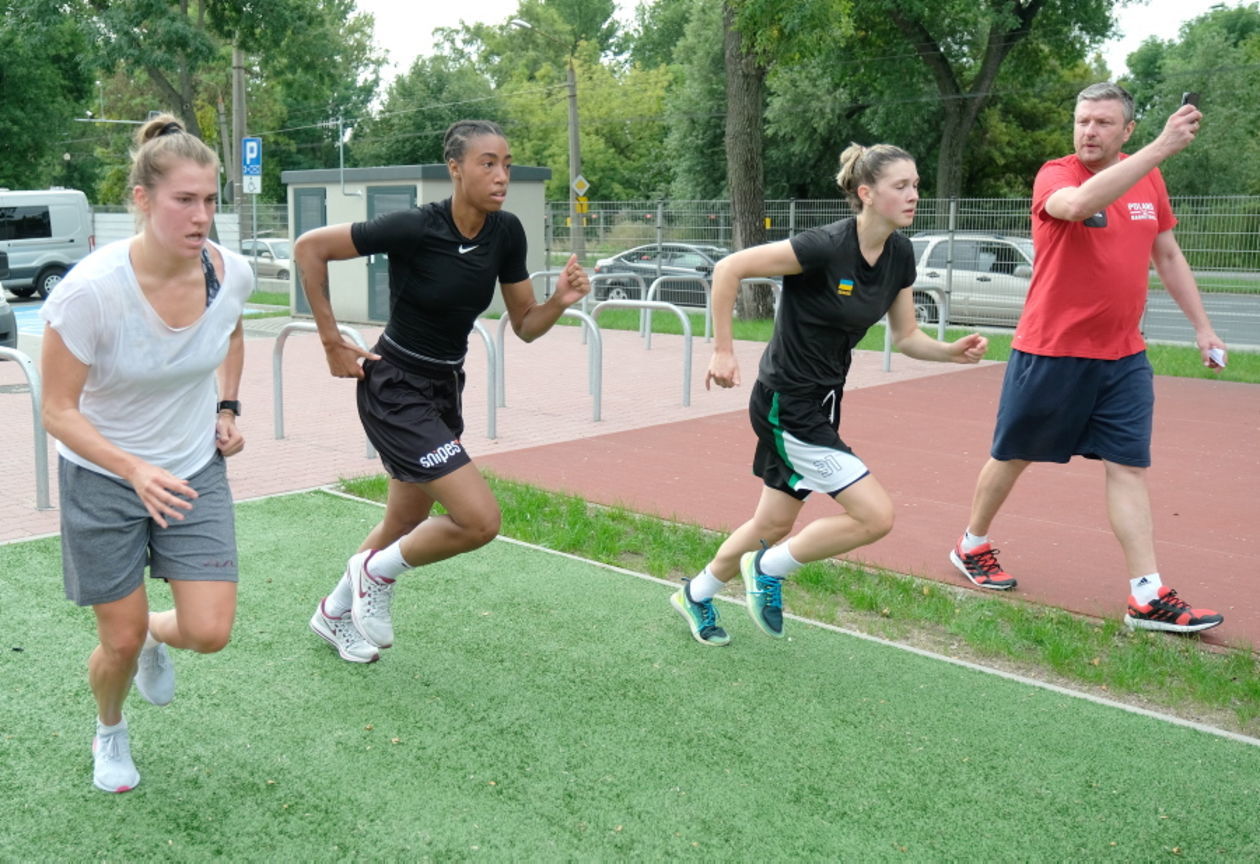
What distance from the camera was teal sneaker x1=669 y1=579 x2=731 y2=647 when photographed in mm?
4844

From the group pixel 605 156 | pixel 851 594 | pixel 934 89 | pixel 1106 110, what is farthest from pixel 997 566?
pixel 605 156

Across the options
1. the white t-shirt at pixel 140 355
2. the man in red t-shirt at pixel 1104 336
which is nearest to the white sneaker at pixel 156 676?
the white t-shirt at pixel 140 355

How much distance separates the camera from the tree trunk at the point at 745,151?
63.8 feet

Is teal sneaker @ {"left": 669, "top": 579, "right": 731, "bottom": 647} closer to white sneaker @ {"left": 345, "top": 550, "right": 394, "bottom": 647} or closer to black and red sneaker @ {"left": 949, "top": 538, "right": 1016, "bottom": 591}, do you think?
white sneaker @ {"left": 345, "top": 550, "right": 394, "bottom": 647}

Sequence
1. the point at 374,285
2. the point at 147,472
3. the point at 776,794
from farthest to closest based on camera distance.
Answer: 1. the point at 374,285
2. the point at 776,794
3. the point at 147,472

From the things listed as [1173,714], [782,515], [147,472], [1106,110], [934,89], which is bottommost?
[1173,714]

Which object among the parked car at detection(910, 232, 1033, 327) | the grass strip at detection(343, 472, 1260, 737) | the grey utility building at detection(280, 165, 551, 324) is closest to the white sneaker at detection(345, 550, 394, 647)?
the grass strip at detection(343, 472, 1260, 737)

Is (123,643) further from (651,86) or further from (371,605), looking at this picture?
(651,86)

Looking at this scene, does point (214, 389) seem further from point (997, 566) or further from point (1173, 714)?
point (997, 566)

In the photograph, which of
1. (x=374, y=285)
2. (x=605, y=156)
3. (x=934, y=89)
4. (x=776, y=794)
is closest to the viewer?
(x=776, y=794)

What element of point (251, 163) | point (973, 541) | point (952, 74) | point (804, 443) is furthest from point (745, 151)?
point (952, 74)

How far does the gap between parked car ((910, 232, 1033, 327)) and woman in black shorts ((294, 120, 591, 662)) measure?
14.6 metres

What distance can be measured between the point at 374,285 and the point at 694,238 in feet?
20.7

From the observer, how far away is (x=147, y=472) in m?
3.02
